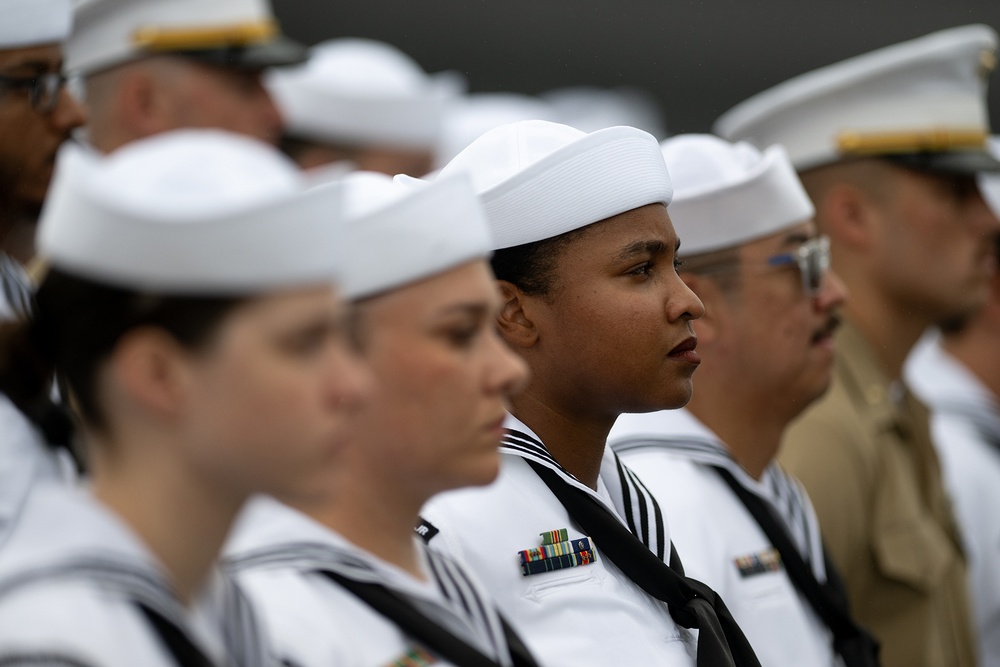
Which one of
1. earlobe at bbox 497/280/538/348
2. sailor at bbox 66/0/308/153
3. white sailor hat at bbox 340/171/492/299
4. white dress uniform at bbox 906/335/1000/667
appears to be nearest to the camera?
white sailor hat at bbox 340/171/492/299

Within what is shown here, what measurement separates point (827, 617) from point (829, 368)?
89 cm

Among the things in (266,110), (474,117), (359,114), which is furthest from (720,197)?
(474,117)

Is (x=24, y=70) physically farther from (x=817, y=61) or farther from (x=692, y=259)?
(x=817, y=61)

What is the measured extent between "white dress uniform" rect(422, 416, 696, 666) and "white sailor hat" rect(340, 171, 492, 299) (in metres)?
0.72

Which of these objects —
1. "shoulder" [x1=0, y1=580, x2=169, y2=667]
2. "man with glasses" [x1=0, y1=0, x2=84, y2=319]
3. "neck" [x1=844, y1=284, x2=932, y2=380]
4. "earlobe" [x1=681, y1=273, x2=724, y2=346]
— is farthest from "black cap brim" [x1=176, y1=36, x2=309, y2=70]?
"shoulder" [x1=0, y1=580, x2=169, y2=667]

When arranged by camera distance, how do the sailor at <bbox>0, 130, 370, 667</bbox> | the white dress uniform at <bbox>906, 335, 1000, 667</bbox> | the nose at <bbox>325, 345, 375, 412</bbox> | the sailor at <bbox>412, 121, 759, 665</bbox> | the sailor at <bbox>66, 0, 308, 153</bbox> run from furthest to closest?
the white dress uniform at <bbox>906, 335, 1000, 667</bbox> → the sailor at <bbox>66, 0, 308, 153</bbox> → the sailor at <bbox>412, 121, 759, 665</bbox> → the nose at <bbox>325, 345, 375, 412</bbox> → the sailor at <bbox>0, 130, 370, 667</bbox>

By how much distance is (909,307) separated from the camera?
21.2ft

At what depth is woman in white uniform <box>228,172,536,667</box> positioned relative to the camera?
285cm

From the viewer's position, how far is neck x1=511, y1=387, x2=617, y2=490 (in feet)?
12.7

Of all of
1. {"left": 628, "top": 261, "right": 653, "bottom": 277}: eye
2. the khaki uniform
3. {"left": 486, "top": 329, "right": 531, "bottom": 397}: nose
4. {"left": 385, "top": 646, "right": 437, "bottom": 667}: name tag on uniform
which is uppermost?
{"left": 628, "top": 261, "right": 653, "bottom": 277}: eye

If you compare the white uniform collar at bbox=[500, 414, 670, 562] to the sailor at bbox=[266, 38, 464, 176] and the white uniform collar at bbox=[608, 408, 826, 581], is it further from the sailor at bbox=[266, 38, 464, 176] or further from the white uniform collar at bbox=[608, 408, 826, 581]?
the sailor at bbox=[266, 38, 464, 176]

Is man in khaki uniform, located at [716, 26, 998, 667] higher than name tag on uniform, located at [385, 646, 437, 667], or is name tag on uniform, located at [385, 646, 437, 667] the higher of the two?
man in khaki uniform, located at [716, 26, 998, 667]

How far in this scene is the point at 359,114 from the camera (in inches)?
298

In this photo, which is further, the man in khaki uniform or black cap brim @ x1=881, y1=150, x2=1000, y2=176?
black cap brim @ x1=881, y1=150, x2=1000, y2=176
